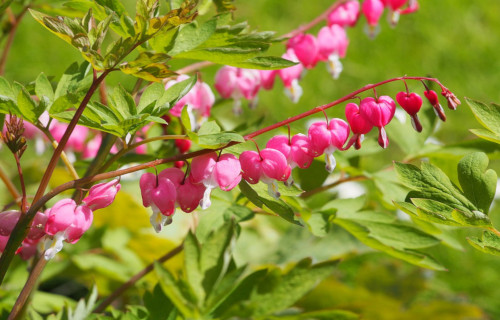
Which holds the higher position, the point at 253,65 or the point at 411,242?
the point at 253,65

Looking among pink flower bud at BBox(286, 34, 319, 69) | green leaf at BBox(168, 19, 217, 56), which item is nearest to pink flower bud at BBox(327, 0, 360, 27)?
pink flower bud at BBox(286, 34, 319, 69)

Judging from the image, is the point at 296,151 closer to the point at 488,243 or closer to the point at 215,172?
the point at 215,172

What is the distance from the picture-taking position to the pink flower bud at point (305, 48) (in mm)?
1489

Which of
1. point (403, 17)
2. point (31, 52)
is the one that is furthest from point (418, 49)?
point (31, 52)

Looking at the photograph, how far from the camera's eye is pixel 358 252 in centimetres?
189

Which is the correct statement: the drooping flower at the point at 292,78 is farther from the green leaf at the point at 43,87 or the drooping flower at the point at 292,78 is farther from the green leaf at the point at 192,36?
the green leaf at the point at 43,87

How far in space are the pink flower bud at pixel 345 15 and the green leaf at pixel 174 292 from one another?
83cm

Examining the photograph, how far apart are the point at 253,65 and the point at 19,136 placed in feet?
1.22

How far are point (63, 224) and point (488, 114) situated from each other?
0.66 metres

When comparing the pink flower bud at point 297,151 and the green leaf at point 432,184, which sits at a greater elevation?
the pink flower bud at point 297,151

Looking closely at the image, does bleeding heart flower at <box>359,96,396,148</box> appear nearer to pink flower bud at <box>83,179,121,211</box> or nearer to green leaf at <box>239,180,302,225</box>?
green leaf at <box>239,180,302,225</box>

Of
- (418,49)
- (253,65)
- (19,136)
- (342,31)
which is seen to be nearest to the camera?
(19,136)

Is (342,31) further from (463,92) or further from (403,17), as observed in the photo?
(403,17)

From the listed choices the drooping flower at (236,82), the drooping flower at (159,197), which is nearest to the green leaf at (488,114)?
the drooping flower at (159,197)
